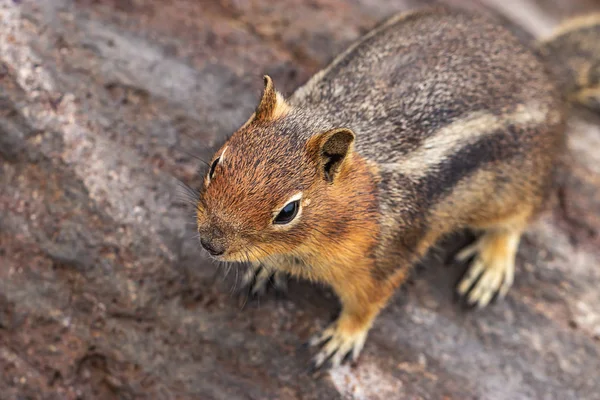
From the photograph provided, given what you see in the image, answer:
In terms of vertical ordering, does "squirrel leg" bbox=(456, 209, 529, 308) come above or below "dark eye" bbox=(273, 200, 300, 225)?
above

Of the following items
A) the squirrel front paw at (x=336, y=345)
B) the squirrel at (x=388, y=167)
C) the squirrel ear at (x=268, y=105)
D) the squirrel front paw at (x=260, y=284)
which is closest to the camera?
the squirrel at (x=388, y=167)

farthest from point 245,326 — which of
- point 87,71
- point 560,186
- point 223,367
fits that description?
point 560,186

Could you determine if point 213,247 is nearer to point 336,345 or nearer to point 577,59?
point 336,345

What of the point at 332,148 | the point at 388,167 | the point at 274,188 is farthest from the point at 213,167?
the point at 388,167

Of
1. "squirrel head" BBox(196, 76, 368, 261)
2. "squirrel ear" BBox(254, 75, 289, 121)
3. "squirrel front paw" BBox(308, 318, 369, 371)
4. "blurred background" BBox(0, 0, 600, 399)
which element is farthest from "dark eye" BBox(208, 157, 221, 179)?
"squirrel front paw" BBox(308, 318, 369, 371)

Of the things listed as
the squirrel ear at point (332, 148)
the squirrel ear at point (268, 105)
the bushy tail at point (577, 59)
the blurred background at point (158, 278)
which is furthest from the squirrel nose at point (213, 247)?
the bushy tail at point (577, 59)

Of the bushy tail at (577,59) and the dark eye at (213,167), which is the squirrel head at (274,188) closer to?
the dark eye at (213,167)

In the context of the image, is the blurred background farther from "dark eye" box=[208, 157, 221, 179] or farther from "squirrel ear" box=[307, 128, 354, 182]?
"squirrel ear" box=[307, 128, 354, 182]
